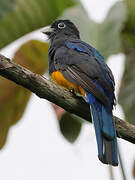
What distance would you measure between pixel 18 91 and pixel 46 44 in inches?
28.6

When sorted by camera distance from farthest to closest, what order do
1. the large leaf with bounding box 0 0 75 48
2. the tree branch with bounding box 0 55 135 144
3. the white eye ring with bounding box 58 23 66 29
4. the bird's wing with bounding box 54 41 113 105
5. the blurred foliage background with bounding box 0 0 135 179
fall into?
the white eye ring with bounding box 58 23 66 29
the large leaf with bounding box 0 0 75 48
the blurred foliage background with bounding box 0 0 135 179
the bird's wing with bounding box 54 41 113 105
the tree branch with bounding box 0 55 135 144

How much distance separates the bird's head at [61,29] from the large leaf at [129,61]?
1.99 ft

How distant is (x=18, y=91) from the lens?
23.0ft

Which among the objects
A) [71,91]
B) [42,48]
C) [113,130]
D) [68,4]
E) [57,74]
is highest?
[68,4]

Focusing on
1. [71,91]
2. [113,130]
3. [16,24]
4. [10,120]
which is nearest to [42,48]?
[16,24]

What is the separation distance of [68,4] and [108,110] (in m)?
2.32

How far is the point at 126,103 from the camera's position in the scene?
675 cm

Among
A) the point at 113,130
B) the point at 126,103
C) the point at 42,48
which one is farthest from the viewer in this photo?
the point at 42,48

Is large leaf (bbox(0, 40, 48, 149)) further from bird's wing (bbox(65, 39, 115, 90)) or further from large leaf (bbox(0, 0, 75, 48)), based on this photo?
bird's wing (bbox(65, 39, 115, 90))

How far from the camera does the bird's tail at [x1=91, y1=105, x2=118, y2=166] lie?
17.6 feet

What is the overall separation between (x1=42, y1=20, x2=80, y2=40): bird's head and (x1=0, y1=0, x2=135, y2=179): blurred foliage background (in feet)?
0.35

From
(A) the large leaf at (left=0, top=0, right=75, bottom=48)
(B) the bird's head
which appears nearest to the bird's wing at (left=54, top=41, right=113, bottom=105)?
(B) the bird's head

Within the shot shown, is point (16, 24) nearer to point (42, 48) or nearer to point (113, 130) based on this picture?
point (42, 48)

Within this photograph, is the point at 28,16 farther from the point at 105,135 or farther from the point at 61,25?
the point at 105,135
